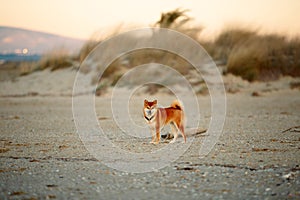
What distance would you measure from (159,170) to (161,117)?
1.38 metres

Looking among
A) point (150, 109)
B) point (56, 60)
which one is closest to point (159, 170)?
point (150, 109)

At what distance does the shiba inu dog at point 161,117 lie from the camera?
6705mm

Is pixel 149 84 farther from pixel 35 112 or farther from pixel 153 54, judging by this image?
pixel 35 112

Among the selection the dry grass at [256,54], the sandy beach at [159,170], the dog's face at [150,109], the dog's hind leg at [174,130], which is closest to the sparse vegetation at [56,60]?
the dry grass at [256,54]

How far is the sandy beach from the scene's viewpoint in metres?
4.71

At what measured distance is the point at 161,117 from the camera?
22.4 ft

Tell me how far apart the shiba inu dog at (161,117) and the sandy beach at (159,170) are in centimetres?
29

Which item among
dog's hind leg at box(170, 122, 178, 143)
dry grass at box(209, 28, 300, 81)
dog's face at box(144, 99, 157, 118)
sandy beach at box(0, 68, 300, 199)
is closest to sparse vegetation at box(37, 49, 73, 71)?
dry grass at box(209, 28, 300, 81)

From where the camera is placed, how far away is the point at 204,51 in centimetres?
1711

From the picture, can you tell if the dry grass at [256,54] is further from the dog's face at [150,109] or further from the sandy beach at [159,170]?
the dog's face at [150,109]

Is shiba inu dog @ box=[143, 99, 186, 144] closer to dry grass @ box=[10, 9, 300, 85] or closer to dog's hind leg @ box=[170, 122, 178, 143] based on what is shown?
dog's hind leg @ box=[170, 122, 178, 143]

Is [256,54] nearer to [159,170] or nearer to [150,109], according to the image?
[150,109]

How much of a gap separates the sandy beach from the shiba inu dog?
0.96ft

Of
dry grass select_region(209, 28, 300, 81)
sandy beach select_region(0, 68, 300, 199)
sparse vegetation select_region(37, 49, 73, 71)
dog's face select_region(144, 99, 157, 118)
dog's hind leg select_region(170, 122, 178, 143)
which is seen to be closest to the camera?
sandy beach select_region(0, 68, 300, 199)
